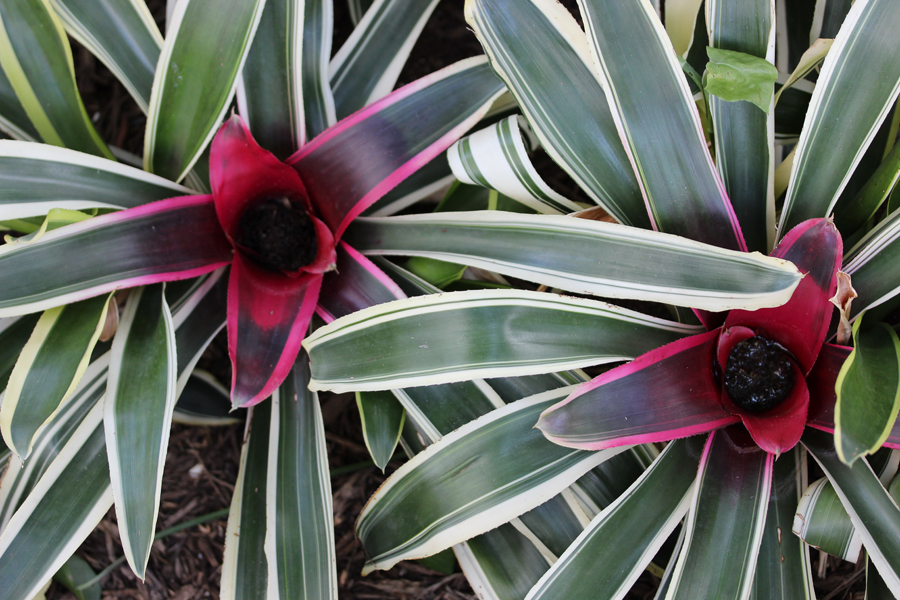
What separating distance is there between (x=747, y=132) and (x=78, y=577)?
1.52m

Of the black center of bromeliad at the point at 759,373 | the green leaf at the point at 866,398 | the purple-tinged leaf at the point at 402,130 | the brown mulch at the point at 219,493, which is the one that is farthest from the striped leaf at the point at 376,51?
the green leaf at the point at 866,398

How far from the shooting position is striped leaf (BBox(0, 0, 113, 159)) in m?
0.96

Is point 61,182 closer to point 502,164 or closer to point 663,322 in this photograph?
point 502,164

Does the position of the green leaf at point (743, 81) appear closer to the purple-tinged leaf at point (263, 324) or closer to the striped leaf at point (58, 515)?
the purple-tinged leaf at point (263, 324)

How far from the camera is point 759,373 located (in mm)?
863

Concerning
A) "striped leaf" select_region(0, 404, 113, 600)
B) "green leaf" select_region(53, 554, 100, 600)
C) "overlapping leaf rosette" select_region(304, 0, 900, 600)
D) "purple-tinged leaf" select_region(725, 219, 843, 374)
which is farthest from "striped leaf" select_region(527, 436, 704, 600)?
"green leaf" select_region(53, 554, 100, 600)

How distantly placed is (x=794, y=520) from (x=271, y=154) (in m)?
1.00

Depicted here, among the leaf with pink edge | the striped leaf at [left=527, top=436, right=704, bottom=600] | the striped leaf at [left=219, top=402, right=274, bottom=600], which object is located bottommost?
the striped leaf at [left=527, top=436, right=704, bottom=600]

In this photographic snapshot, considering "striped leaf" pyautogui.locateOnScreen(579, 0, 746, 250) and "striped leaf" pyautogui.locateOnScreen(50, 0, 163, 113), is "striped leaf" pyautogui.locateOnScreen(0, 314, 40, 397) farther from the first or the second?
"striped leaf" pyautogui.locateOnScreen(579, 0, 746, 250)

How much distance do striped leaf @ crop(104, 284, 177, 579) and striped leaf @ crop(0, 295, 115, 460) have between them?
55 millimetres

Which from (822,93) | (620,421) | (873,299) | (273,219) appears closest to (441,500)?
(620,421)

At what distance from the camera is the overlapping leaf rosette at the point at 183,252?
2.93 ft

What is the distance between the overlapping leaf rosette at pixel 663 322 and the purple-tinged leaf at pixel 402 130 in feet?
0.38

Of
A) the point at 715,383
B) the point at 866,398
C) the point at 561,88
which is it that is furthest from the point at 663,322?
the point at 561,88
